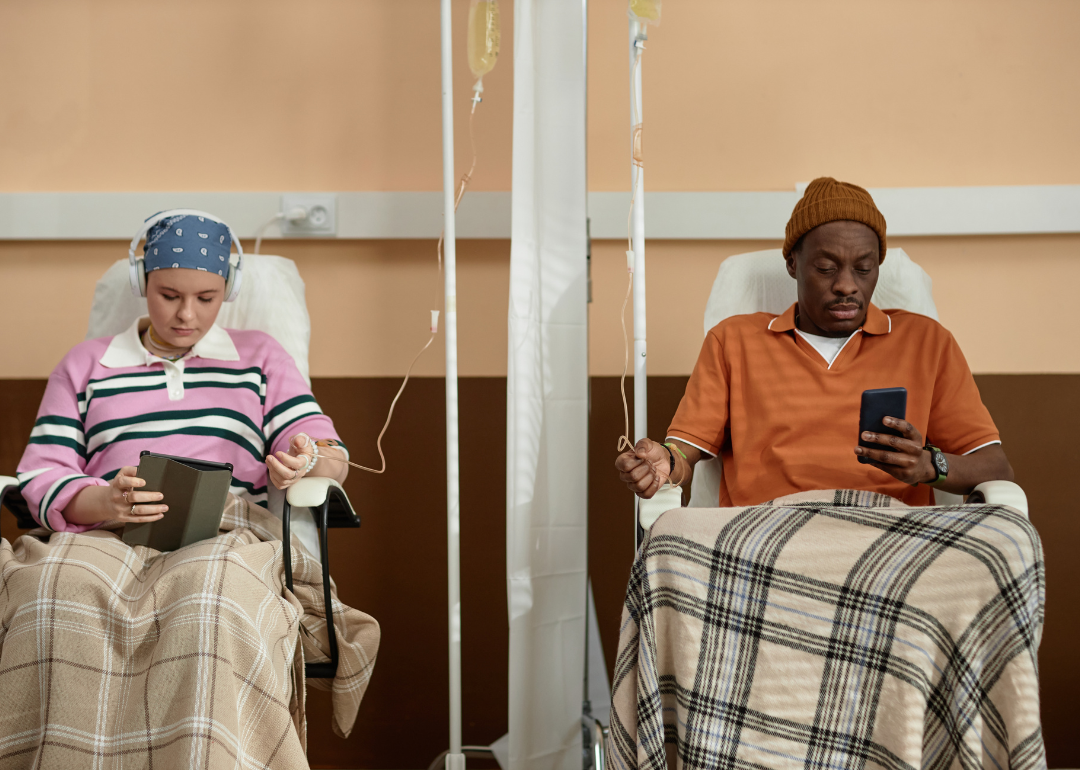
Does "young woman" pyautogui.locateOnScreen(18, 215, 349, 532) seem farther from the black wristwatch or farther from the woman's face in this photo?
the black wristwatch

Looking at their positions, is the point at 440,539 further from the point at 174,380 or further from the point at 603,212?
the point at 603,212

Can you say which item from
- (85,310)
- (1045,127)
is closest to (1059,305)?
(1045,127)

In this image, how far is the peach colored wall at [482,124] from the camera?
6.75ft

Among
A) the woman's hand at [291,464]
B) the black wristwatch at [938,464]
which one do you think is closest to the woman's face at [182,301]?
the woman's hand at [291,464]

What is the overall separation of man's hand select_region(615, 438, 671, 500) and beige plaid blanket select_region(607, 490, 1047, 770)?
5.0 inches

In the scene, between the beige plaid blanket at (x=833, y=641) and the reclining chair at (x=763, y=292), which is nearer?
the beige plaid blanket at (x=833, y=641)

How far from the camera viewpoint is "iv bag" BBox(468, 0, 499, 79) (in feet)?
5.00

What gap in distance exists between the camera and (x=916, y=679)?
3.53ft

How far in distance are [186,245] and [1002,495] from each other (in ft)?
4.59

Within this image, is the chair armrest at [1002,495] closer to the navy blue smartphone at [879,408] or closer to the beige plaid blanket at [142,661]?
the navy blue smartphone at [879,408]

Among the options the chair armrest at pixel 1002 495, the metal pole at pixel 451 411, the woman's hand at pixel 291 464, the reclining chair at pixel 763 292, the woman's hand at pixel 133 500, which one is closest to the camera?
the chair armrest at pixel 1002 495

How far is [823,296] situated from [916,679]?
70cm

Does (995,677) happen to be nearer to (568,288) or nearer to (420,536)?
(568,288)

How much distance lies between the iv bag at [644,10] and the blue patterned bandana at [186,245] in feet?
2.80
